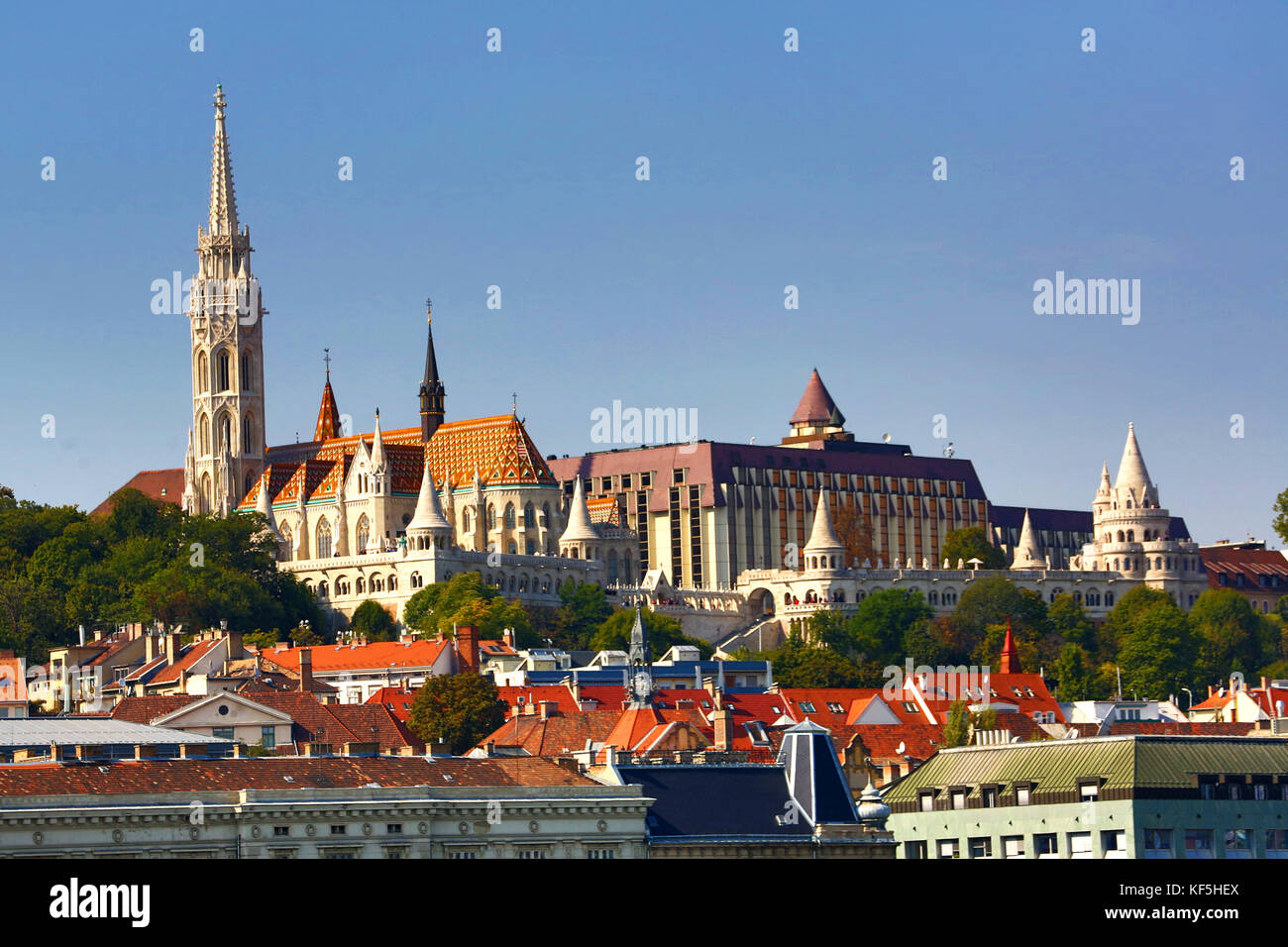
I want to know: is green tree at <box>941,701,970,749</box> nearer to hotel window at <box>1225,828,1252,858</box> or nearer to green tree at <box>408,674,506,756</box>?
green tree at <box>408,674,506,756</box>

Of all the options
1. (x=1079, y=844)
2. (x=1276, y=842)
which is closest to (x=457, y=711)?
(x=1079, y=844)

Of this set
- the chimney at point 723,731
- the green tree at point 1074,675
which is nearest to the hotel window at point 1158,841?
the chimney at point 723,731

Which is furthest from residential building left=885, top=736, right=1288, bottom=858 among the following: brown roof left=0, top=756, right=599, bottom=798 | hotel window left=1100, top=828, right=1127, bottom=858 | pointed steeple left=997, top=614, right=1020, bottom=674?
pointed steeple left=997, top=614, right=1020, bottom=674

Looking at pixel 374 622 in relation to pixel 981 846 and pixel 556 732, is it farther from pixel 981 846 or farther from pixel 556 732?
pixel 981 846

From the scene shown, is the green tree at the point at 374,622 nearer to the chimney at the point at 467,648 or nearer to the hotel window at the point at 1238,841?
the chimney at the point at 467,648

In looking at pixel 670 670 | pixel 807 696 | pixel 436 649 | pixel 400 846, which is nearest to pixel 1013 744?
pixel 400 846
